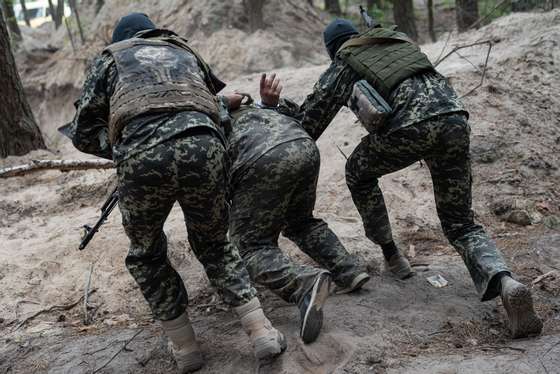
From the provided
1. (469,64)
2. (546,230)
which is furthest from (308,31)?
(546,230)

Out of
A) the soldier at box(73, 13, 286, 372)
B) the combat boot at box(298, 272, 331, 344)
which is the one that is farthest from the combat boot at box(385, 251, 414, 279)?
the soldier at box(73, 13, 286, 372)

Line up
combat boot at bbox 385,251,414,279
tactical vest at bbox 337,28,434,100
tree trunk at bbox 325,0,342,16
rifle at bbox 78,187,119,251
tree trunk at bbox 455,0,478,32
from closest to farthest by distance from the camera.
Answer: tactical vest at bbox 337,28,434,100 < rifle at bbox 78,187,119,251 < combat boot at bbox 385,251,414,279 < tree trunk at bbox 455,0,478,32 < tree trunk at bbox 325,0,342,16

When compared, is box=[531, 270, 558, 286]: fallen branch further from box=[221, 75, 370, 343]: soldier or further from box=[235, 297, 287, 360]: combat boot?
box=[235, 297, 287, 360]: combat boot

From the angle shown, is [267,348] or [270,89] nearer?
[267,348]

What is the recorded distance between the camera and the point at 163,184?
282 cm

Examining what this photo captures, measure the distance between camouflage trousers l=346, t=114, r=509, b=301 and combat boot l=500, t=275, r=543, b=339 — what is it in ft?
0.67

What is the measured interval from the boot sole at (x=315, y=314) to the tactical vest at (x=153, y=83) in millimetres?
1081

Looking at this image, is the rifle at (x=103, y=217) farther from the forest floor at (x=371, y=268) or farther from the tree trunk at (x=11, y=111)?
the tree trunk at (x=11, y=111)

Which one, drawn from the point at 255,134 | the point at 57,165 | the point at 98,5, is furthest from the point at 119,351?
the point at 98,5

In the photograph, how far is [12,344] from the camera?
3898 mm

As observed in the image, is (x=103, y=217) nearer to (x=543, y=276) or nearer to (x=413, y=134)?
(x=413, y=134)

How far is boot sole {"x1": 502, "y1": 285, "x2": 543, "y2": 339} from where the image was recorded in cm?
307

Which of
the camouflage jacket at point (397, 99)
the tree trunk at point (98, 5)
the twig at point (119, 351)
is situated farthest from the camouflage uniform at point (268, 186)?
the tree trunk at point (98, 5)

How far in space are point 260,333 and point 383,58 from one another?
6.26ft
